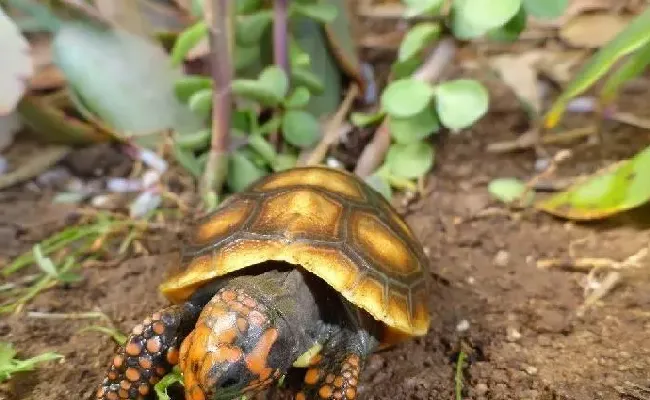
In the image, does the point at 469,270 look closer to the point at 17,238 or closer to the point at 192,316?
the point at 192,316

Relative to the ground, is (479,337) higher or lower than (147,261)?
higher

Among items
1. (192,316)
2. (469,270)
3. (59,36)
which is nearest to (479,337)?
(469,270)

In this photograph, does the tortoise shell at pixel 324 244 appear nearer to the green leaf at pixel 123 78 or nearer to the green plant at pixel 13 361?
the green plant at pixel 13 361

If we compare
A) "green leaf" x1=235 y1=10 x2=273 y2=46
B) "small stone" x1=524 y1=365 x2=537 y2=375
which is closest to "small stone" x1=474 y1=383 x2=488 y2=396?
"small stone" x1=524 y1=365 x2=537 y2=375

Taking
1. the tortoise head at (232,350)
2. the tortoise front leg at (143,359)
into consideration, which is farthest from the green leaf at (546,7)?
the tortoise front leg at (143,359)

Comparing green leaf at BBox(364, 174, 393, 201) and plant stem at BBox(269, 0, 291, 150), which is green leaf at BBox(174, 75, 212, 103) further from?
green leaf at BBox(364, 174, 393, 201)

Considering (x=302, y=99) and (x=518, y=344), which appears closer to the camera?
(x=518, y=344)

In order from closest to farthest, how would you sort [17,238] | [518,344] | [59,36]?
1. [518,344]
2. [17,238]
3. [59,36]
